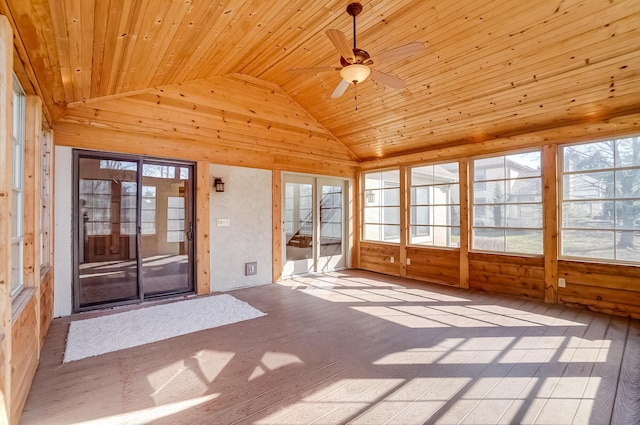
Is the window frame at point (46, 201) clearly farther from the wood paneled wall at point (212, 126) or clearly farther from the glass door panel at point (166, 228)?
the glass door panel at point (166, 228)

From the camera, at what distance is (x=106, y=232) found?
14.5 feet

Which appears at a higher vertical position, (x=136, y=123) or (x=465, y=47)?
(x=465, y=47)

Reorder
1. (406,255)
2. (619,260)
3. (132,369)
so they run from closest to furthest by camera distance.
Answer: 1. (132,369)
2. (619,260)
3. (406,255)

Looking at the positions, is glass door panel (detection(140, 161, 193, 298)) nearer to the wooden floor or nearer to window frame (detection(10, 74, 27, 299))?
the wooden floor

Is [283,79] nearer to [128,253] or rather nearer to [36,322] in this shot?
[128,253]

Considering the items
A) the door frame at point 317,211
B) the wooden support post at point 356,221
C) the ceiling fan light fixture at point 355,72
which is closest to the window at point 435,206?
the wooden support post at point 356,221

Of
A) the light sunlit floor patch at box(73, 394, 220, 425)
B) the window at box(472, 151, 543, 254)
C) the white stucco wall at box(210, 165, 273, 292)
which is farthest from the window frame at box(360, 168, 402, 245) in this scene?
the light sunlit floor patch at box(73, 394, 220, 425)

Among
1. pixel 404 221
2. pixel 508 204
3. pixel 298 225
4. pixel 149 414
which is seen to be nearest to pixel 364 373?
pixel 149 414

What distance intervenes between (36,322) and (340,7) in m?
4.26

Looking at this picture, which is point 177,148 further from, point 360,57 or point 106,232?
point 360,57

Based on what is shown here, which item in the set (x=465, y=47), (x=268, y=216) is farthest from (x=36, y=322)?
(x=465, y=47)

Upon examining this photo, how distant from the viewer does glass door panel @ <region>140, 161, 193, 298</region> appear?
4.74m

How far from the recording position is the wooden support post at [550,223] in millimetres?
4570

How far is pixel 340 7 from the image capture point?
3523 mm
